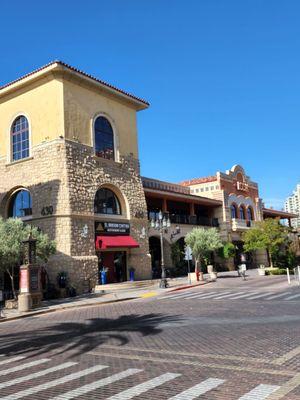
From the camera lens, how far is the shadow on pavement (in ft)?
34.0

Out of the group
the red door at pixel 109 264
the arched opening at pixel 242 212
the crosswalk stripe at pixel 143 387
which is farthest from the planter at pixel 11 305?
the arched opening at pixel 242 212

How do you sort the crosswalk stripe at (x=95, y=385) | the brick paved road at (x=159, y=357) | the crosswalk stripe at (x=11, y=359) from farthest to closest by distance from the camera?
the crosswalk stripe at (x=11, y=359) → the brick paved road at (x=159, y=357) → the crosswalk stripe at (x=95, y=385)

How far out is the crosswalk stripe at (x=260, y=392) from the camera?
598 cm

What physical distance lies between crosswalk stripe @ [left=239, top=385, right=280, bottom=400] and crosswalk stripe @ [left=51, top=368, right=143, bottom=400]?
2243 millimetres

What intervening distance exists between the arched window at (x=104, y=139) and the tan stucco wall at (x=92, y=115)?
18.7 inches

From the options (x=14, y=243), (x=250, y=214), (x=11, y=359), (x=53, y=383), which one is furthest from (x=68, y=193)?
(x=250, y=214)

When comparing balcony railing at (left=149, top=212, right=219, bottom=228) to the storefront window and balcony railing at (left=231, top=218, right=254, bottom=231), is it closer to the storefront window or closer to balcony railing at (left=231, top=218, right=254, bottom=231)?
balcony railing at (left=231, top=218, right=254, bottom=231)

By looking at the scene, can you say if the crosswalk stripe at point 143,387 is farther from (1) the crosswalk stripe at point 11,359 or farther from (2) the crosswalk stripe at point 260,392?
(1) the crosswalk stripe at point 11,359

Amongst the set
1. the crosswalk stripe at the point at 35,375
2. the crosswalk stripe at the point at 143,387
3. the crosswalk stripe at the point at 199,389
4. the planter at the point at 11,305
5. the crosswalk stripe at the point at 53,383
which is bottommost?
the crosswalk stripe at the point at 199,389

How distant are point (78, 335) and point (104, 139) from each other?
22.6 m

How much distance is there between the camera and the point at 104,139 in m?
33.0

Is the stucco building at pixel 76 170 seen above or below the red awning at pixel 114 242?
above

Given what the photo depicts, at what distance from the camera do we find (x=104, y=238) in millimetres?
30828

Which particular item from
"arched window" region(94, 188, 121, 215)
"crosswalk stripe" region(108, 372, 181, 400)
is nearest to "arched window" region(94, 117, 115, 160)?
"arched window" region(94, 188, 121, 215)
